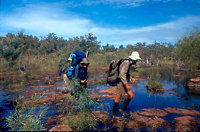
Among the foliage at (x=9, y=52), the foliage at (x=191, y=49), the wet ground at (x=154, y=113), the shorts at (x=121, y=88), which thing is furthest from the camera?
the foliage at (x=9, y=52)

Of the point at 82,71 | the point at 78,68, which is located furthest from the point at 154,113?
the point at 78,68

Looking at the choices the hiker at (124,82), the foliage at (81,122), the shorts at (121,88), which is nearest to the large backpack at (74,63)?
the hiker at (124,82)

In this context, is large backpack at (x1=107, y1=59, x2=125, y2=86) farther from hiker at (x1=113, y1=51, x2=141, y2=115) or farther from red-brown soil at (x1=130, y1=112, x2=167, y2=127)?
red-brown soil at (x1=130, y1=112, x2=167, y2=127)

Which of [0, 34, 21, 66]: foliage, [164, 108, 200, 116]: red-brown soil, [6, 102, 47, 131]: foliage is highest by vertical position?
[0, 34, 21, 66]: foliage

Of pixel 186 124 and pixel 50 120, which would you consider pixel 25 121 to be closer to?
pixel 50 120

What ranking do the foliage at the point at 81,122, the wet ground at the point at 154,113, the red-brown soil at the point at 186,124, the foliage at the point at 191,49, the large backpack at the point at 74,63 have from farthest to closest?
the foliage at the point at 191,49 → the large backpack at the point at 74,63 → the wet ground at the point at 154,113 → the red-brown soil at the point at 186,124 → the foliage at the point at 81,122

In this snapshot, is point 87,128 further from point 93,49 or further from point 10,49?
point 93,49

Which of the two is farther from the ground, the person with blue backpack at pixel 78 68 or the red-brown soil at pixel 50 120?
the person with blue backpack at pixel 78 68

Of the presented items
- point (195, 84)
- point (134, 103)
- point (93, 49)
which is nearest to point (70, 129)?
point (134, 103)

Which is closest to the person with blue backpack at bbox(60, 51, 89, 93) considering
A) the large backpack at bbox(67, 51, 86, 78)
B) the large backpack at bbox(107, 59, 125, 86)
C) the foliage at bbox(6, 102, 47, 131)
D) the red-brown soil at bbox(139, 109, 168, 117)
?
the large backpack at bbox(67, 51, 86, 78)

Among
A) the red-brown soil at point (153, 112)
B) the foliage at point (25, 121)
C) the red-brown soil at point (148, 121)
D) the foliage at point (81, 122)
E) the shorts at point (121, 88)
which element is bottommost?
the red-brown soil at point (148, 121)

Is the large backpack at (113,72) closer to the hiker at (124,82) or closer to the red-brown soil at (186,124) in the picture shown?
the hiker at (124,82)

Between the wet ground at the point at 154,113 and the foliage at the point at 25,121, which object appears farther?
the wet ground at the point at 154,113

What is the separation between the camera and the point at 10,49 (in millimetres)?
18406
